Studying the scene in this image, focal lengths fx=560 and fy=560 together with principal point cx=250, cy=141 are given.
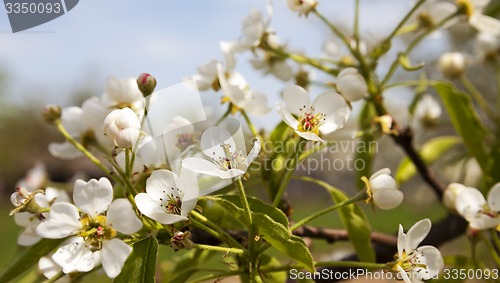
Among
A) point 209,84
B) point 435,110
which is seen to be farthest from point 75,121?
point 435,110

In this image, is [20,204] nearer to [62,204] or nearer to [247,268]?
[62,204]

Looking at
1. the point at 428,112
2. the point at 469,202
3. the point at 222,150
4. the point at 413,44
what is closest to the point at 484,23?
the point at 413,44

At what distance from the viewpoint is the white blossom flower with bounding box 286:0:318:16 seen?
0.74m

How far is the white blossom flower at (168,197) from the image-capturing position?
457 millimetres

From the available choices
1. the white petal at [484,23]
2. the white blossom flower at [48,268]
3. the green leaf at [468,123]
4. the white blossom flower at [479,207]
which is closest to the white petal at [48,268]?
the white blossom flower at [48,268]

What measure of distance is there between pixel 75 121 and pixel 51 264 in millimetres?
191

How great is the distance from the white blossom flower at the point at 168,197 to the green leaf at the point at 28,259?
173 mm

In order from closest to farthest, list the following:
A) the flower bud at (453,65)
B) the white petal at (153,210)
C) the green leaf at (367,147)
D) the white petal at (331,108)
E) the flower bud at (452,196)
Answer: the white petal at (153,210) < the white petal at (331,108) < the flower bud at (452,196) < the green leaf at (367,147) < the flower bud at (453,65)

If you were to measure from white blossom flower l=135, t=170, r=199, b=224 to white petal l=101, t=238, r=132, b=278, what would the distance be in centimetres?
4

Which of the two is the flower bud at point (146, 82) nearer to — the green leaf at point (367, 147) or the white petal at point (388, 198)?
the white petal at point (388, 198)

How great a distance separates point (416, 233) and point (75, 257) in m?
0.31

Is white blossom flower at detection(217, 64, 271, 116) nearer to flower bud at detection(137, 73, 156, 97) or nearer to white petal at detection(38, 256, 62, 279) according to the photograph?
flower bud at detection(137, 73, 156, 97)

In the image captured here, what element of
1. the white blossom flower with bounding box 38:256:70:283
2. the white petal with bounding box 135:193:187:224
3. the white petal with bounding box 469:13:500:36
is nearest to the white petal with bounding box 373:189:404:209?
the white petal with bounding box 135:193:187:224

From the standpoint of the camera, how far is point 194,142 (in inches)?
22.6
